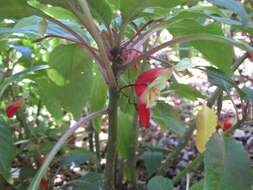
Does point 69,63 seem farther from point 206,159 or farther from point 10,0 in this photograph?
point 206,159

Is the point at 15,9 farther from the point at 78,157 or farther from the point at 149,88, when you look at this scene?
the point at 78,157

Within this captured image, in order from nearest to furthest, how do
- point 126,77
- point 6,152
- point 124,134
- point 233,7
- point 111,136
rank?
point 233,7
point 111,136
point 6,152
point 126,77
point 124,134

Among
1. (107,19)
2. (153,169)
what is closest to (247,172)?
(107,19)

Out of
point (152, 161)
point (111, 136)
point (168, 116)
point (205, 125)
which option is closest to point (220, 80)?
point (205, 125)

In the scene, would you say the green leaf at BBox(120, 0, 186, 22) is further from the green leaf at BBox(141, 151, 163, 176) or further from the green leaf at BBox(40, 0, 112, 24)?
the green leaf at BBox(141, 151, 163, 176)

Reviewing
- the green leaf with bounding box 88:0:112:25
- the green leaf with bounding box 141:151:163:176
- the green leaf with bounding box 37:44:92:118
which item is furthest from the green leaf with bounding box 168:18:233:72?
the green leaf with bounding box 141:151:163:176

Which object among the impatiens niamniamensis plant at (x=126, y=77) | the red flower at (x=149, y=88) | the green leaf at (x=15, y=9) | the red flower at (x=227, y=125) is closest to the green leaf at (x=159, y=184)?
the impatiens niamniamensis plant at (x=126, y=77)

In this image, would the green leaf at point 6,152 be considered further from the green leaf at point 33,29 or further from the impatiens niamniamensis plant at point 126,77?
the green leaf at point 33,29
